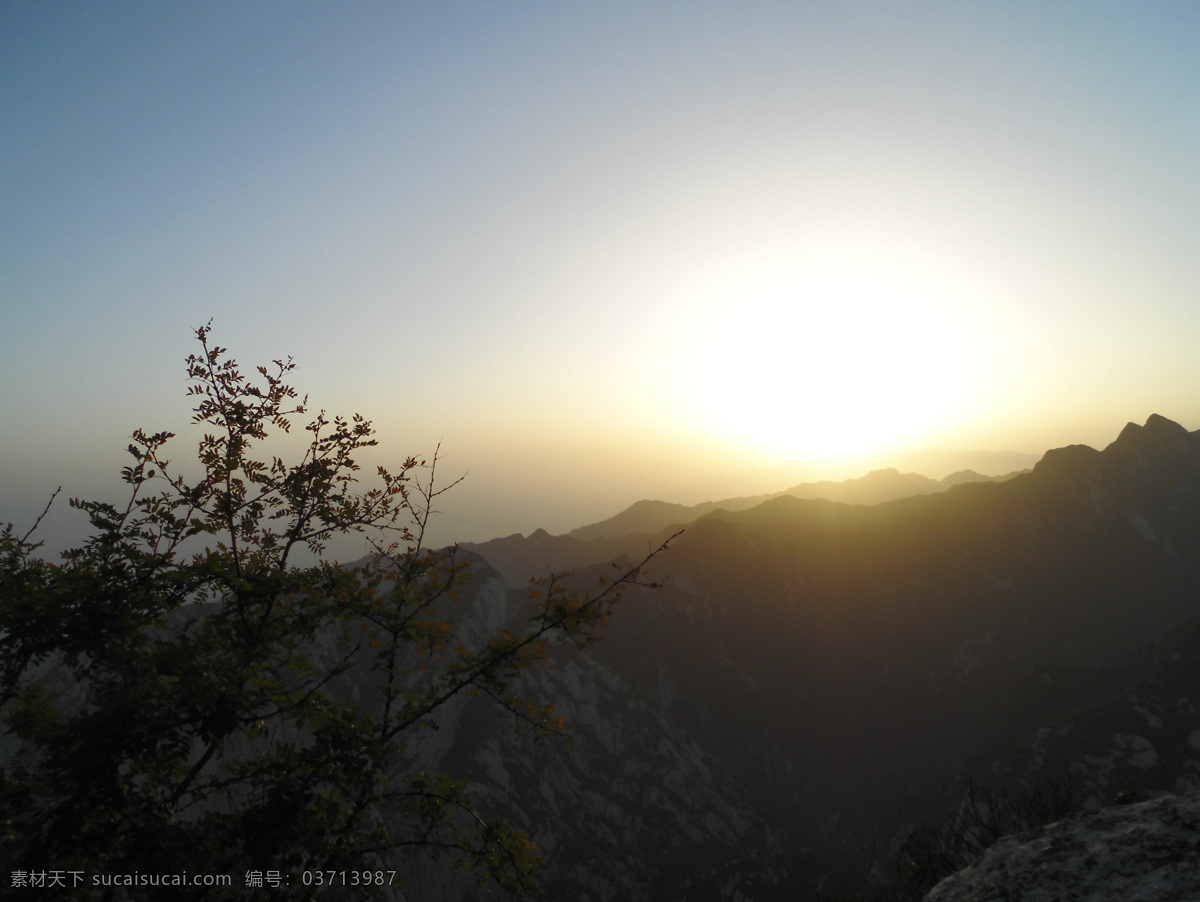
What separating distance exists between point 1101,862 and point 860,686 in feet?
215

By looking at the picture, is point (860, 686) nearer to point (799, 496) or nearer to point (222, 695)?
point (222, 695)

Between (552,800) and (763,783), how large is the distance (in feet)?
73.3

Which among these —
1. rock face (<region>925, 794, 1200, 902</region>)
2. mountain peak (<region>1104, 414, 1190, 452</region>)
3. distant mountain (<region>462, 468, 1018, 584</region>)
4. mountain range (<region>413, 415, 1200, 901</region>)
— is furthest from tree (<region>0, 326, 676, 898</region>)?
mountain peak (<region>1104, 414, 1190, 452</region>)

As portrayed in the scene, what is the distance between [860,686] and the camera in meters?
62.1

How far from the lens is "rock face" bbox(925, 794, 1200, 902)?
16.3 ft

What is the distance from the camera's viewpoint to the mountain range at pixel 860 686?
4122 cm

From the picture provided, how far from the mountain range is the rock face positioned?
1107 inches

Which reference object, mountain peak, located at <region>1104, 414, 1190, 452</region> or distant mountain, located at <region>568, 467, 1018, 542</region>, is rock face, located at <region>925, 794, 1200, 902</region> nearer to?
mountain peak, located at <region>1104, 414, 1190, 452</region>

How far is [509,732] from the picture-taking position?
47.9 meters

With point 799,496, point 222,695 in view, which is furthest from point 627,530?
point 222,695

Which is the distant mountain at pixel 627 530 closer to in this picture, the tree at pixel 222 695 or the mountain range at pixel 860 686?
the mountain range at pixel 860 686

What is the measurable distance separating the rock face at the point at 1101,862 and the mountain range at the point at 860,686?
28121 mm

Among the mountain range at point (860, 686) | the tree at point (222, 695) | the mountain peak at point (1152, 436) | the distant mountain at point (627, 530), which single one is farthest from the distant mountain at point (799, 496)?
the tree at point (222, 695)

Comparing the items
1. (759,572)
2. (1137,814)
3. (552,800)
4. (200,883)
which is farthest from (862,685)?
(200,883)
